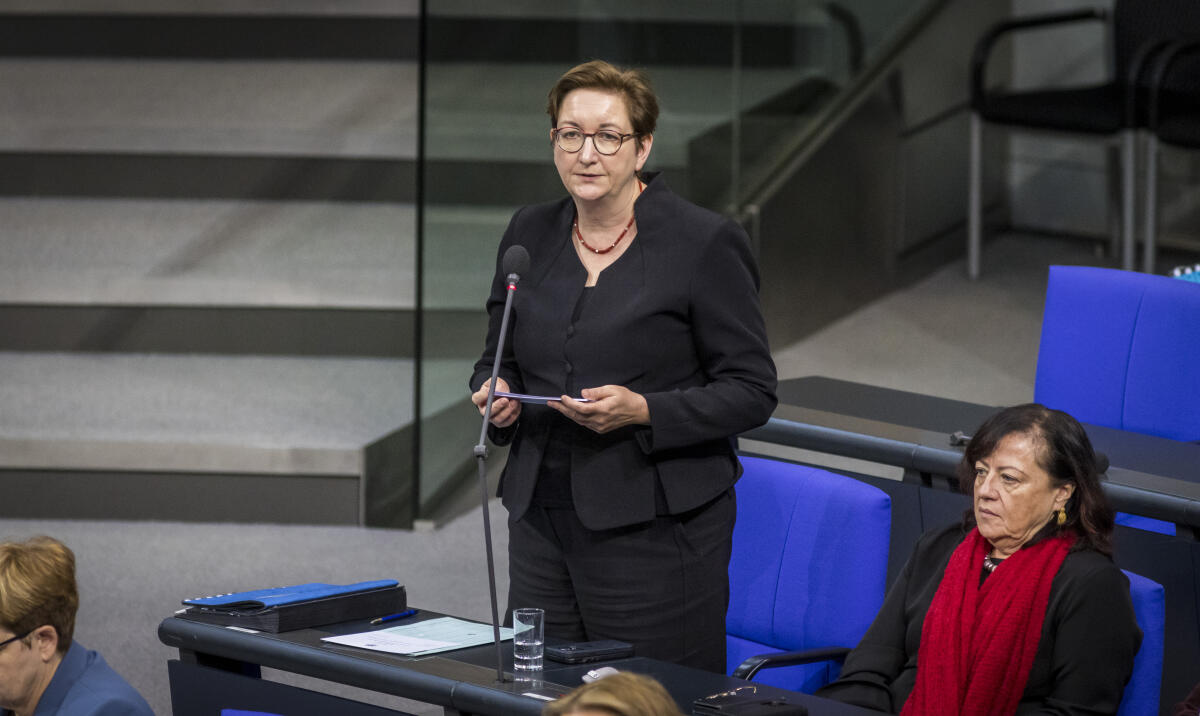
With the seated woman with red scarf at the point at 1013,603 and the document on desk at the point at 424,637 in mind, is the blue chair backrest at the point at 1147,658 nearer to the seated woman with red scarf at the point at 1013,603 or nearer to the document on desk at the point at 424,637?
the seated woman with red scarf at the point at 1013,603

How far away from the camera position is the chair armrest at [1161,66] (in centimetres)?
582

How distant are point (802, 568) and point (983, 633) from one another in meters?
0.40

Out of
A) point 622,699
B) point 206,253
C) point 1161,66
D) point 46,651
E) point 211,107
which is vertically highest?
point 1161,66

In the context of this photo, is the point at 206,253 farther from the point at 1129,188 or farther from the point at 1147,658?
the point at 1147,658

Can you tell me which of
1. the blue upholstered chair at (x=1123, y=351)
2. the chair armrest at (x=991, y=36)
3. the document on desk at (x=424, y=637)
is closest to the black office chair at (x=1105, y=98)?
the chair armrest at (x=991, y=36)

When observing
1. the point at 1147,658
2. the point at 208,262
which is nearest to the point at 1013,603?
the point at 1147,658

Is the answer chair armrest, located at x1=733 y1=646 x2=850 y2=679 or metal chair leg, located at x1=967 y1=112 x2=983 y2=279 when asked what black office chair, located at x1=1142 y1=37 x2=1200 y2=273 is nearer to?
metal chair leg, located at x1=967 y1=112 x2=983 y2=279

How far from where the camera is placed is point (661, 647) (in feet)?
7.95

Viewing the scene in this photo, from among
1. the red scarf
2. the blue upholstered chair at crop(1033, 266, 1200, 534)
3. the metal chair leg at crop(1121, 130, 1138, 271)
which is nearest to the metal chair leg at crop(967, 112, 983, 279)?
the metal chair leg at crop(1121, 130, 1138, 271)

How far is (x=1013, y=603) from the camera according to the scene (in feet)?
8.09

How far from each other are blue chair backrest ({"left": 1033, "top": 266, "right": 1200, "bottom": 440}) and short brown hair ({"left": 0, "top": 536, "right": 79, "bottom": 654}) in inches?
92.5

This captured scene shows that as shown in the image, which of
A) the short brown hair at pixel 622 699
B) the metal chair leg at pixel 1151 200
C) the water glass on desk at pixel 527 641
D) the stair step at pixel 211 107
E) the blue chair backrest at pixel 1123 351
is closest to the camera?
the short brown hair at pixel 622 699

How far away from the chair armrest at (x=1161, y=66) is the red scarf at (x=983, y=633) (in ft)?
12.4

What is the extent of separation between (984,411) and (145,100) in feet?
12.0
